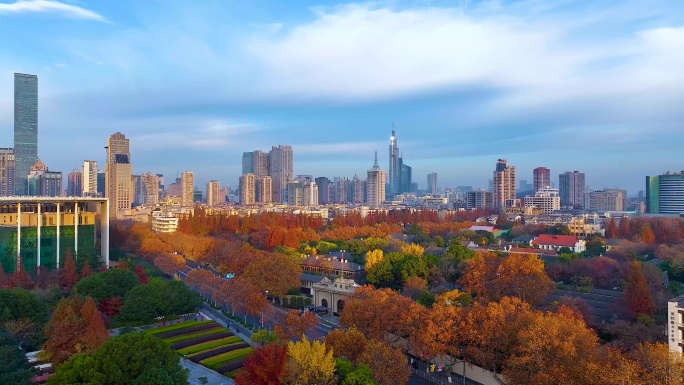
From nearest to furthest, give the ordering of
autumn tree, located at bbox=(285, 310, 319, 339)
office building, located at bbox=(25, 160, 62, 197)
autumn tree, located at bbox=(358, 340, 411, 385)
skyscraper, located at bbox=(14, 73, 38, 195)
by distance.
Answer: autumn tree, located at bbox=(358, 340, 411, 385) < autumn tree, located at bbox=(285, 310, 319, 339) < office building, located at bbox=(25, 160, 62, 197) < skyscraper, located at bbox=(14, 73, 38, 195)

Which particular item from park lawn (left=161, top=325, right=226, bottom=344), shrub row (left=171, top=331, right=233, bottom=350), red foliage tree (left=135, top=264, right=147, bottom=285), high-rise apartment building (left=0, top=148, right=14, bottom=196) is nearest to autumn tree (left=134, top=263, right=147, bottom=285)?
red foliage tree (left=135, top=264, right=147, bottom=285)

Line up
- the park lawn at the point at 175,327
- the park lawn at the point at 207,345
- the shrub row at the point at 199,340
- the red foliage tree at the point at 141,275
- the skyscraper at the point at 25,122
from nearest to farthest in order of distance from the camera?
the park lawn at the point at 207,345
the shrub row at the point at 199,340
the park lawn at the point at 175,327
the red foliage tree at the point at 141,275
the skyscraper at the point at 25,122

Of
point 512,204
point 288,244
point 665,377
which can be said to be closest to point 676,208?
point 512,204

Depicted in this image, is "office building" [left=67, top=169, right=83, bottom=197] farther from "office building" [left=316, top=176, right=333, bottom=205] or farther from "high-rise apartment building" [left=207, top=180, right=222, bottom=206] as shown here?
"office building" [left=316, top=176, right=333, bottom=205]

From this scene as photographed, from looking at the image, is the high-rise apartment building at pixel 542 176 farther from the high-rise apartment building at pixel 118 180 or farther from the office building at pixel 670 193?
the high-rise apartment building at pixel 118 180

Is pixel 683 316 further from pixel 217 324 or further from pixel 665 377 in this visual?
pixel 217 324

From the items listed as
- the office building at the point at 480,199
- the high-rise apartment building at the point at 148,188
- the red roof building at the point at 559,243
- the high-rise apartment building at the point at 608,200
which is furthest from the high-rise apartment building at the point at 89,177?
the high-rise apartment building at the point at 608,200
